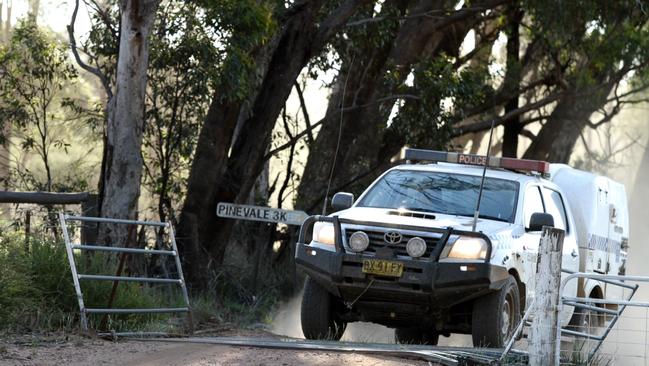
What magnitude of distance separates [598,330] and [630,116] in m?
53.5

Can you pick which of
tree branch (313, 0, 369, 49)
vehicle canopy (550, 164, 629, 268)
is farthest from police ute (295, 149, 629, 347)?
tree branch (313, 0, 369, 49)

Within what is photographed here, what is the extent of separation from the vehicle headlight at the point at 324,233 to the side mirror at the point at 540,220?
1888mm

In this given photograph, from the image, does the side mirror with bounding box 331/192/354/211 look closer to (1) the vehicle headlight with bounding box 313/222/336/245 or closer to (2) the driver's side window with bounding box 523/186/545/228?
(1) the vehicle headlight with bounding box 313/222/336/245

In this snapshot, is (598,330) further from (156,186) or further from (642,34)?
(642,34)

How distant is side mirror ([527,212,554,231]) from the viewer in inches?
444

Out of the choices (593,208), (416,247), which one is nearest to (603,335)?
(416,247)

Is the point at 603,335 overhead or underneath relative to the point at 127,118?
underneath

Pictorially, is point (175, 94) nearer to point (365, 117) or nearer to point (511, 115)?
point (365, 117)

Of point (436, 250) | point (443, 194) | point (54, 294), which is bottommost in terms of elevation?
point (54, 294)

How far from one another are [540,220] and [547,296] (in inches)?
80.2

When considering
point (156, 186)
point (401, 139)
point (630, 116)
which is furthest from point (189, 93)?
point (630, 116)

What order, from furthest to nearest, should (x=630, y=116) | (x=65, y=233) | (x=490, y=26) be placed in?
(x=630, y=116) < (x=490, y=26) < (x=65, y=233)

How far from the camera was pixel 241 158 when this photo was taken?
1892 cm

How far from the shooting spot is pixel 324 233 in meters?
11.4
